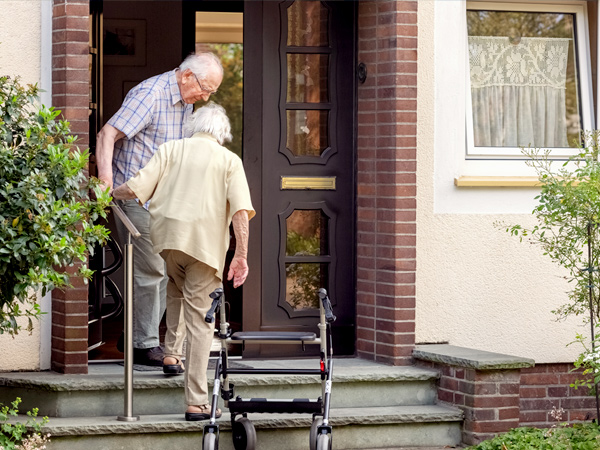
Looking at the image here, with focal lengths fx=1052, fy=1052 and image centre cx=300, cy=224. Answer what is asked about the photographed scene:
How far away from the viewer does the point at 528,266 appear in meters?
7.62

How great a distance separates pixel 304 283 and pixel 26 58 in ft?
→ 8.19

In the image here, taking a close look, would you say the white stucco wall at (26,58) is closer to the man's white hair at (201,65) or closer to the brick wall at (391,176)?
the man's white hair at (201,65)

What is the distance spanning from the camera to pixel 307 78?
7.62 metres

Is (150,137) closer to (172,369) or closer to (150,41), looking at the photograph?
(172,369)

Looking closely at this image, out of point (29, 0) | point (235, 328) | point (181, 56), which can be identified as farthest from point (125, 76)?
point (29, 0)

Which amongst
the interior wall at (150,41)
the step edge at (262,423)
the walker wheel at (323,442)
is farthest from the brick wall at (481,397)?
the interior wall at (150,41)

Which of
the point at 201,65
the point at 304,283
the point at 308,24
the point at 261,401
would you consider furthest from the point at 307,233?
the point at 261,401

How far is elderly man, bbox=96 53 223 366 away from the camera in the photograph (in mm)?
6629

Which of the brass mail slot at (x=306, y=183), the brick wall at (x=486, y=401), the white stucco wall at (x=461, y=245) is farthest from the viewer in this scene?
the brass mail slot at (x=306, y=183)

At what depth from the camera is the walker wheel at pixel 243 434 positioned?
5977mm

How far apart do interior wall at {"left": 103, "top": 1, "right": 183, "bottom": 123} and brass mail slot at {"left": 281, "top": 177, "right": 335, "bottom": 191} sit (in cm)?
419

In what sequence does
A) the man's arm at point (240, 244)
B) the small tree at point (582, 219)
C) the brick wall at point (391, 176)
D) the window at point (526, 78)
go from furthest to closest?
the window at point (526, 78), the brick wall at point (391, 176), the small tree at point (582, 219), the man's arm at point (240, 244)

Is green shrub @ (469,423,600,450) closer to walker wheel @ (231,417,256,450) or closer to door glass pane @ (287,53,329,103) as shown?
walker wheel @ (231,417,256,450)

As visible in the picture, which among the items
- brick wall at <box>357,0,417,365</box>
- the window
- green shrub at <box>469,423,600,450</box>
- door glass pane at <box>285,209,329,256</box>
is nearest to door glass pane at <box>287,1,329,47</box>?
brick wall at <box>357,0,417,365</box>
